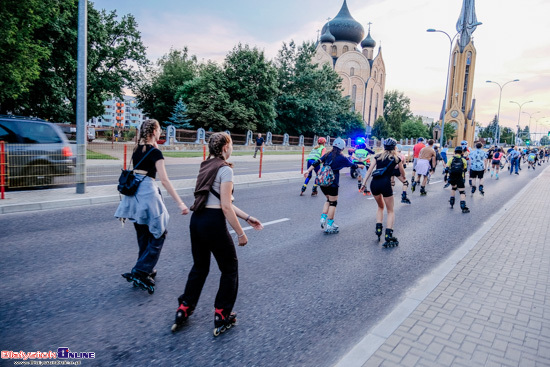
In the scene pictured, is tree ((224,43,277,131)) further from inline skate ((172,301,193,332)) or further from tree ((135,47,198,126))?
inline skate ((172,301,193,332))

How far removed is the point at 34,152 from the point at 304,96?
40.3m

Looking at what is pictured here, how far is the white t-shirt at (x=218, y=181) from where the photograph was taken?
10.5 feet

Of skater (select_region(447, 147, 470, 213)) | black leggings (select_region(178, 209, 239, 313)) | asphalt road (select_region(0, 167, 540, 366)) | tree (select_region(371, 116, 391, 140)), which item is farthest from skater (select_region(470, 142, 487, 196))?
tree (select_region(371, 116, 391, 140))

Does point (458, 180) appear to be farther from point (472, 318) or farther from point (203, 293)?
point (203, 293)

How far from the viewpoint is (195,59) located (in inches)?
2815

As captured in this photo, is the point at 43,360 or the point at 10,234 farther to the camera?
the point at 10,234

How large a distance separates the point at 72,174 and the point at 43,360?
25.4ft

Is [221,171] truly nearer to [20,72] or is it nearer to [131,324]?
[131,324]

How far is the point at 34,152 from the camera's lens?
30.6 feet

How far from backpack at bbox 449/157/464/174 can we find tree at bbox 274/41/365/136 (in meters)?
34.3

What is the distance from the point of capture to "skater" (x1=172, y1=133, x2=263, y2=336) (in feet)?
10.6

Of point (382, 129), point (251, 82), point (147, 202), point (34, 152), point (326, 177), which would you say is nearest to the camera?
point (147, 202)

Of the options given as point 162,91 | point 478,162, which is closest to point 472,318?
point 478,162

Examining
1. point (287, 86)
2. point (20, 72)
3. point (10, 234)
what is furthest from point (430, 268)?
point (287, 86)
